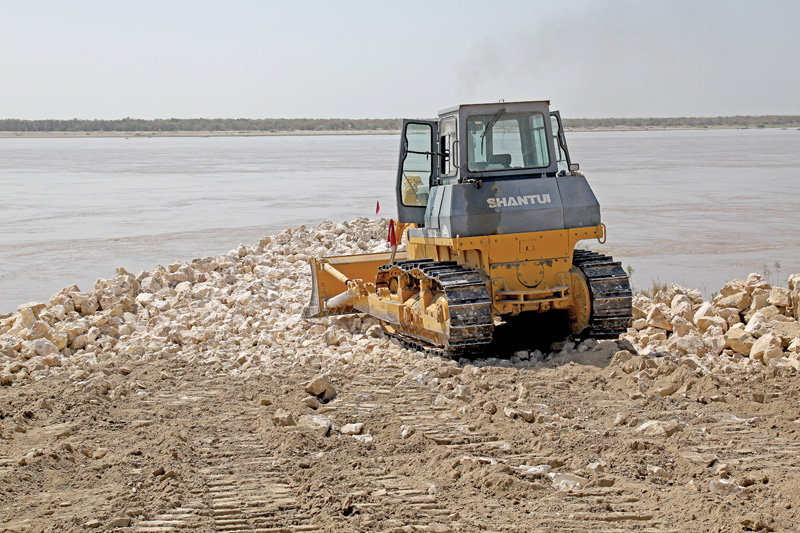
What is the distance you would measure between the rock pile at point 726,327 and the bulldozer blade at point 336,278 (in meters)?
3.23

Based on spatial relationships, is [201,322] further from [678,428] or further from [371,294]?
[678,428]

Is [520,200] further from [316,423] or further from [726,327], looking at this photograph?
[316,423]

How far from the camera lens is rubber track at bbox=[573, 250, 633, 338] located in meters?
8.25

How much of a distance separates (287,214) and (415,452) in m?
19.2

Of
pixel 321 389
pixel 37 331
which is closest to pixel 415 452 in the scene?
pixel 321 389

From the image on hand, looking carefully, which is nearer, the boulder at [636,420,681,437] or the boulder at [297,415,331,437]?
the boulder at [636,420,681,437]

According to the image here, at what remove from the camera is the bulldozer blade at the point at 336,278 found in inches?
407

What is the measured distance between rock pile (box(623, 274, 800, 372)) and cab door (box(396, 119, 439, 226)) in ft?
9.29

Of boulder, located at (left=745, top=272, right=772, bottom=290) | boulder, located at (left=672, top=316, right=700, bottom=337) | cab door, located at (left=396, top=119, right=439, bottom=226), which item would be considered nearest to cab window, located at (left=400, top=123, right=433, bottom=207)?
cab door, located at (left=396, top=119, right=439, bottom=226)

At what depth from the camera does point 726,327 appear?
905 centimetres

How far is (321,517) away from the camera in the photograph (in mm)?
4871

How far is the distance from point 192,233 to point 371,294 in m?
12.5

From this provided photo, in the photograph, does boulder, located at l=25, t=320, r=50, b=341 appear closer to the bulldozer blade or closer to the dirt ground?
the dirt ground

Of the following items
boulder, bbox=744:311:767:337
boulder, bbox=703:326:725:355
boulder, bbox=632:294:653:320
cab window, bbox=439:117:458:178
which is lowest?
boulder, bbox=703:326:725:355
